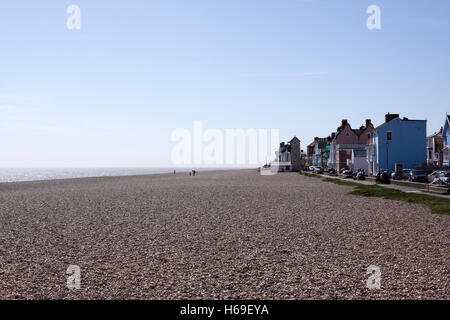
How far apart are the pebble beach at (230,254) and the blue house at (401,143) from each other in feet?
181

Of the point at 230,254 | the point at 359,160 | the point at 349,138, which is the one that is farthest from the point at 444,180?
the point at 349,138

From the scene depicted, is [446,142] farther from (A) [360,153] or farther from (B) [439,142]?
(A) [360,153]

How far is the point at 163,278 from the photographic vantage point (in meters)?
10.9

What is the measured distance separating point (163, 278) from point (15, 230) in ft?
40.6

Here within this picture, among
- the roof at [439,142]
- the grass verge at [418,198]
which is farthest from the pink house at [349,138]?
the grass verge at [418,198]

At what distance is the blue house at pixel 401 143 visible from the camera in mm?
75688

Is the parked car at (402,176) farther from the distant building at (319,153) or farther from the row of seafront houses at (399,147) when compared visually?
the distant building at (319,153)

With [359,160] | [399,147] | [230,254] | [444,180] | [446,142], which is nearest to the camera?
[230,254]

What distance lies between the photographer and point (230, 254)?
1373 centimetres

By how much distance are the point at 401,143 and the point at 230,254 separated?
70481 millimetres

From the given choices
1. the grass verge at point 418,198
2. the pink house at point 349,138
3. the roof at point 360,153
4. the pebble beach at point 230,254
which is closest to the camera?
the pebble beach at point 230,254

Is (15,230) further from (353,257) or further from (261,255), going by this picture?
(353,257)
